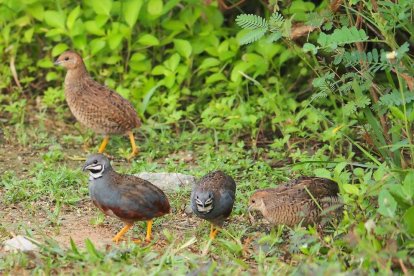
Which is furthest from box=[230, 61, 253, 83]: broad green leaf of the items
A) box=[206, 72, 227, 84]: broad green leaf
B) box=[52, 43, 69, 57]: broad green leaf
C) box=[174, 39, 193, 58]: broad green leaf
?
box=[52, 43, 69, 57]: broad green leaf

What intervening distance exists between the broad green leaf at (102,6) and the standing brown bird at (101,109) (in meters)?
0.88

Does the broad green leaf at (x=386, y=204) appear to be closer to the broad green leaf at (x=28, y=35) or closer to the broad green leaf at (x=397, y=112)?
the broad green leaf at (x=397, y=112)

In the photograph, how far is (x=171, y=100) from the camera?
1039 centimetres

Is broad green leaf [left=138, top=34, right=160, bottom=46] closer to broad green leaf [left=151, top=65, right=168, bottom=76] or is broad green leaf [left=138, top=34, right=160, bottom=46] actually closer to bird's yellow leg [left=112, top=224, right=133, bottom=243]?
broad green leaf [left=151, top=65, right=168, bottom=76]

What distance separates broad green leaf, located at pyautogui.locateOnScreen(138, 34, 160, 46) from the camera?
415 inches

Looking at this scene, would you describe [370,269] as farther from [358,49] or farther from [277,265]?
[358,49]

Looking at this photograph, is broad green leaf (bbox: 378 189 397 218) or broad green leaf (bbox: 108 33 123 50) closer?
broad green leaf (bbox: 378 189 397 218)

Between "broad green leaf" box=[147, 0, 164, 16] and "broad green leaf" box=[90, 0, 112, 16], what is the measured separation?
410 millimetres

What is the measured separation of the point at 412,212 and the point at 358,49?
1.61 metres

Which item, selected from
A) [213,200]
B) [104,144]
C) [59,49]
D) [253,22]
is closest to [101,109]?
[104,144]

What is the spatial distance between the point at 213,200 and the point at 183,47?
133 inches

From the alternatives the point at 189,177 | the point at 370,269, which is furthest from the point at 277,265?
the point at 189,177

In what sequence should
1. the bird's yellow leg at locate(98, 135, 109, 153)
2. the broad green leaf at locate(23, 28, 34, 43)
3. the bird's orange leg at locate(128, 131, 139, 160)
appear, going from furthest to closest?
the broad green leaf at locate(23, 28, 34, 43) → the bird's yellow leg at locate(98, 135, 109, 153) → the bird's orange leg at locate(128, 131, 139, 160)

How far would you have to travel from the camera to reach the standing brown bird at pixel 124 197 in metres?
7.43
